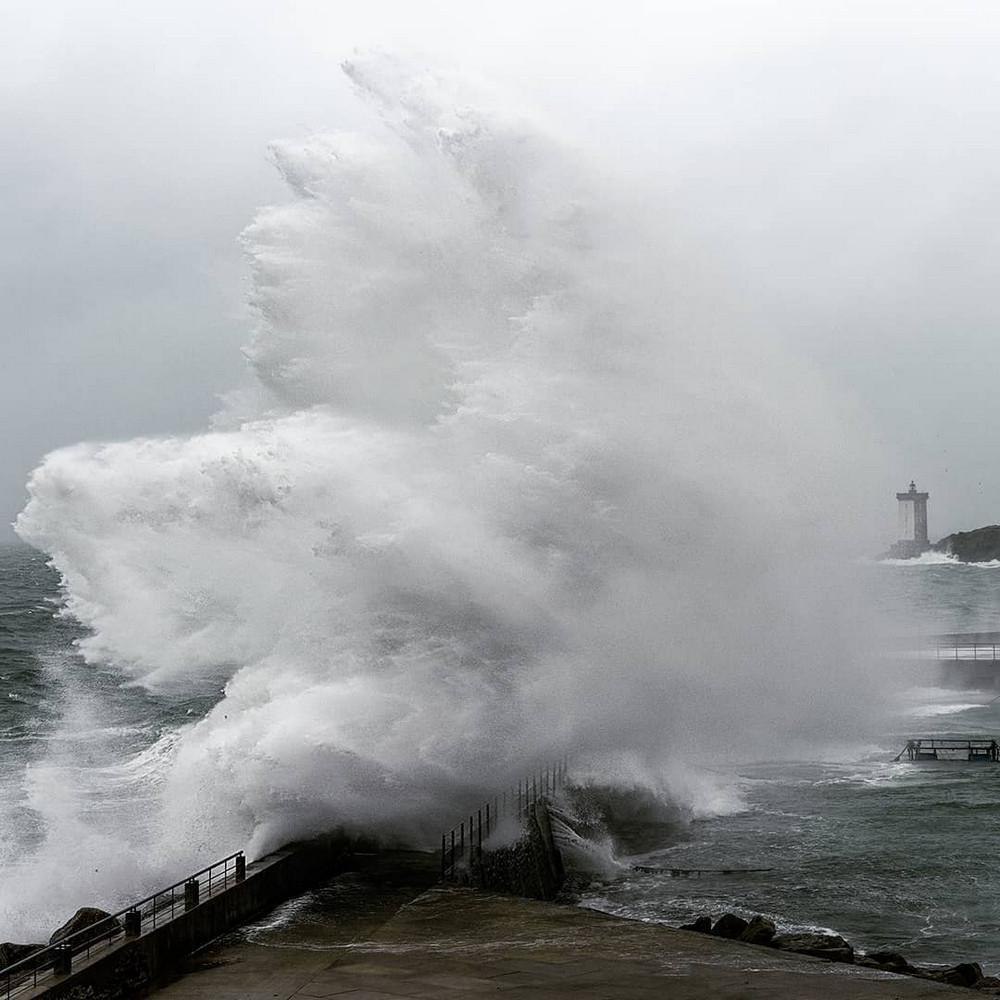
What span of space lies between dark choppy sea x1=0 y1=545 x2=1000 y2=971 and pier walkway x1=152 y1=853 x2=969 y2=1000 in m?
3.52

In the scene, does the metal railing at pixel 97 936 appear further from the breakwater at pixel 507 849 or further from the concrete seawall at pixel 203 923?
the breakwater at pixel 507 849

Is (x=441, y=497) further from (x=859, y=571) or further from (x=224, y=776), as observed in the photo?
(x=859, y=571)

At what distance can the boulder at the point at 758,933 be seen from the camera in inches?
616

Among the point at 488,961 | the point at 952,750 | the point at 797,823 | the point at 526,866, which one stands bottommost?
the point at 797,823

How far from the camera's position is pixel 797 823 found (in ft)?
84.5

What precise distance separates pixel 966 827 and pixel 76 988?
1863cm

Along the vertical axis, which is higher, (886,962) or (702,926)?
(702,926)

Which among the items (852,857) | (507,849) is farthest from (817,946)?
(852,857)

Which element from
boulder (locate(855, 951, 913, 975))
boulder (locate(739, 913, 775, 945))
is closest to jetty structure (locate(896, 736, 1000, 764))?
boulder (locate(855, 951, 913, 975))

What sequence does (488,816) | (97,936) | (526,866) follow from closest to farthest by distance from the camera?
(97,936), (526,866), (488,816)

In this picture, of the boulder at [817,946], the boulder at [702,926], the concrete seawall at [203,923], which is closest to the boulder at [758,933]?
the boulder at [817,946]

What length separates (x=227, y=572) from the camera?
42.1 meters

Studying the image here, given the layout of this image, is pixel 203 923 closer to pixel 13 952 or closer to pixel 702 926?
pixel 13 952

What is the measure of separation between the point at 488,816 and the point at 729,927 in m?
4.90
